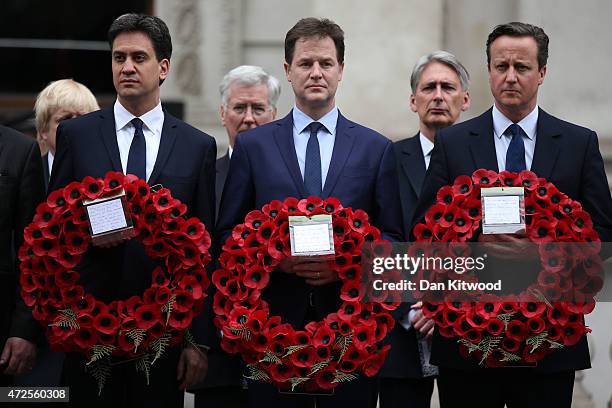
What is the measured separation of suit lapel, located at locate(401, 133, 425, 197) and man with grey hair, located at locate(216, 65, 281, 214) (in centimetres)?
87

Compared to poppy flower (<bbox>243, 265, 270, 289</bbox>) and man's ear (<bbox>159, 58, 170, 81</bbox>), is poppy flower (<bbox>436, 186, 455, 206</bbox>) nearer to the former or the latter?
poppy flower (<bbox>243, 265, 270, 289</bbox>)

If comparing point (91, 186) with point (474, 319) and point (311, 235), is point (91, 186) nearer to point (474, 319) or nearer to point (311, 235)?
point (311, 235)

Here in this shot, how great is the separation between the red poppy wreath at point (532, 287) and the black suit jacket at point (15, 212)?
1.97 metres

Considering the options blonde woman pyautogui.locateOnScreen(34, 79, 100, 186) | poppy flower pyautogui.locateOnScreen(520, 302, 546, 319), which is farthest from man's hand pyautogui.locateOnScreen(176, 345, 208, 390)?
blonde woman pyautogui.locateOnScreen(34, 79, 100, 186)

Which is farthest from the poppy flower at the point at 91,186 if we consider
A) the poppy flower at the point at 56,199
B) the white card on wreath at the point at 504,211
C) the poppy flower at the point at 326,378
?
the white card on wreath at the point at 504,211

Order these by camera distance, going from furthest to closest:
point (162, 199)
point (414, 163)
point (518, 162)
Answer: point (414, 163)
point (518, 162)
point (162, 199)

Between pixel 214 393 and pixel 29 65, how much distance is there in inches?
199

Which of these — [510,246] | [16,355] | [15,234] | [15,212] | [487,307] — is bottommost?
[16,355]

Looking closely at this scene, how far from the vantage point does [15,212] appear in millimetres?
6723

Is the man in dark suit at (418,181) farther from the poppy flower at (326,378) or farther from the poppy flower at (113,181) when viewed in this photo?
the poppy flower at (113,181)

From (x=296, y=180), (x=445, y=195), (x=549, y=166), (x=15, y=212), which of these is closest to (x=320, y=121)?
(x=296, y=180)

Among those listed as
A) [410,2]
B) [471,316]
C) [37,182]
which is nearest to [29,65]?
[410,2]

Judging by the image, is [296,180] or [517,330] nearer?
[517,330]

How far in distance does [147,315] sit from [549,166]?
6.50 feet
